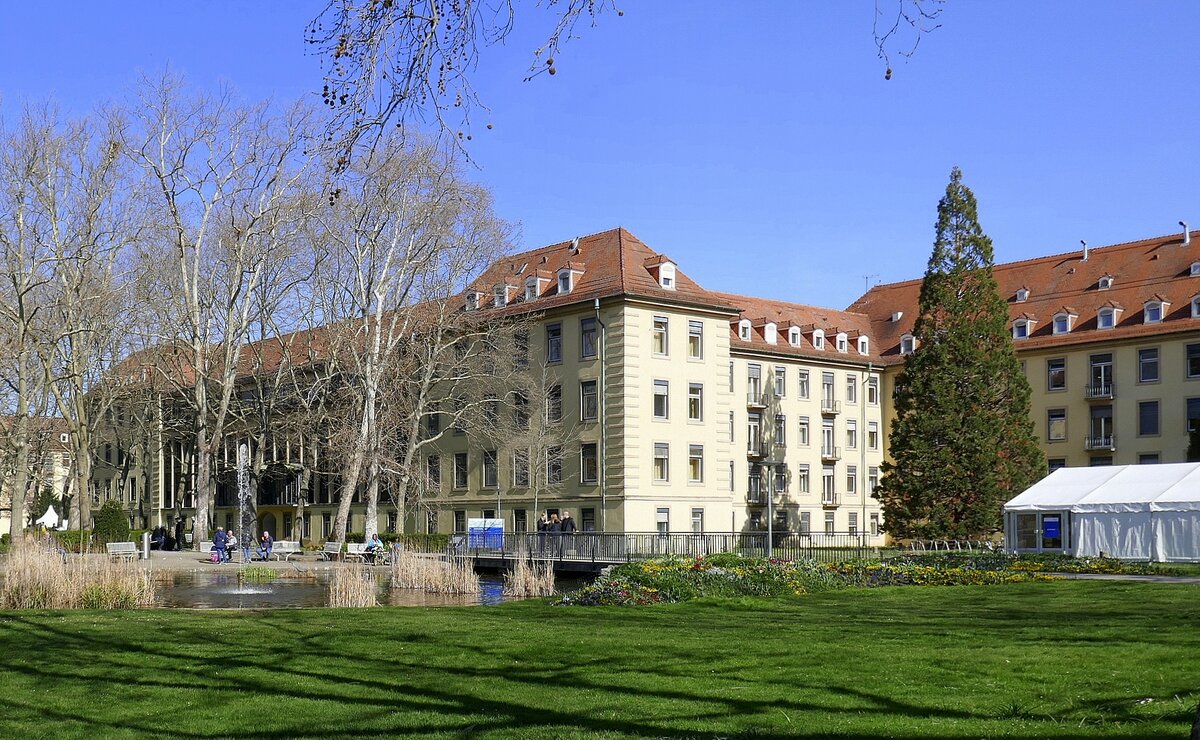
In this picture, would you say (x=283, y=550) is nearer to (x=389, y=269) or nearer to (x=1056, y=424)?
(x=389, y=269)

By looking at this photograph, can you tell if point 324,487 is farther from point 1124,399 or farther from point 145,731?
point 145,731

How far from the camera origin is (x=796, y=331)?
252ft

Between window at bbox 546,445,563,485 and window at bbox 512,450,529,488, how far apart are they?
1023 mm

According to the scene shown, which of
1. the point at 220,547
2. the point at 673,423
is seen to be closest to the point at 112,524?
the point at 220,547

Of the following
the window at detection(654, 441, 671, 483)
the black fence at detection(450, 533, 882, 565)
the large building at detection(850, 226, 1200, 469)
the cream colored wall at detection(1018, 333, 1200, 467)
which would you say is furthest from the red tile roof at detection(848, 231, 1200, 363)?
the black fence at detection(450, 533, 882, 565)

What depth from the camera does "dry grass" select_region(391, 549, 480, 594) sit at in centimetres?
3216

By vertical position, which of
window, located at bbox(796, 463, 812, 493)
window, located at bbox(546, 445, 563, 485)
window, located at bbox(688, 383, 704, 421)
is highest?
window, located at bbox(688, 383, 704, 421)

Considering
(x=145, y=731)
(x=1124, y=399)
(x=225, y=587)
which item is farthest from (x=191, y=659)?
(x=1124, y=399)

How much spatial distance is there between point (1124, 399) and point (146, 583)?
2197 inches

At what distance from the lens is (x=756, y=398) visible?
7369 centimetres

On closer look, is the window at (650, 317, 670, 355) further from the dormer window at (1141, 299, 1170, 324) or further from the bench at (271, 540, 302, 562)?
the dormer window at (1141, 299, 1170, 324)

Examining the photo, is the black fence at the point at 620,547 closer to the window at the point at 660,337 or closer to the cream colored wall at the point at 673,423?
the cream colored wall at the point at 673,423

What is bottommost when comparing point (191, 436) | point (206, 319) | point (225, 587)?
point (225, 587)

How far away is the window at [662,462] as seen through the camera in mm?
61406
